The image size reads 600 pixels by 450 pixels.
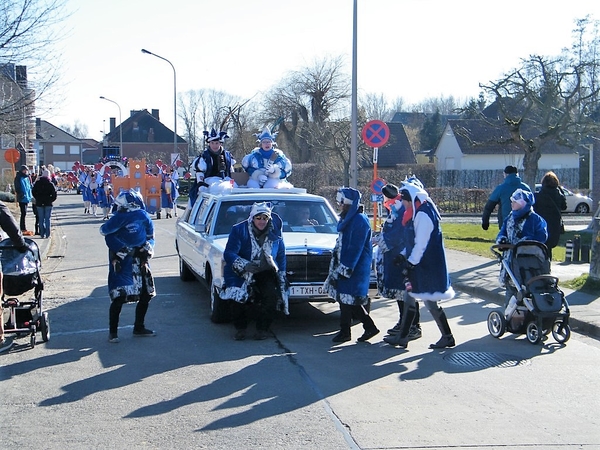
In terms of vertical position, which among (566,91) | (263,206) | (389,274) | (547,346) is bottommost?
(547,346)

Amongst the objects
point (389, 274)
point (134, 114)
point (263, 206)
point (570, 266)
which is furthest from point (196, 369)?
point (134, 114)

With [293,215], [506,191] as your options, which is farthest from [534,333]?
[506,191]

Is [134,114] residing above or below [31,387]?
above

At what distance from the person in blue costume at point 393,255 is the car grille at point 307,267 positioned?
682 mm

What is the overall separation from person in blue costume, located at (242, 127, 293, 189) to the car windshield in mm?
1652

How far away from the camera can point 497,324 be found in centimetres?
879

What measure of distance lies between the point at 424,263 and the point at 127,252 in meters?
3.26

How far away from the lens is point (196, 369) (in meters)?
7.25

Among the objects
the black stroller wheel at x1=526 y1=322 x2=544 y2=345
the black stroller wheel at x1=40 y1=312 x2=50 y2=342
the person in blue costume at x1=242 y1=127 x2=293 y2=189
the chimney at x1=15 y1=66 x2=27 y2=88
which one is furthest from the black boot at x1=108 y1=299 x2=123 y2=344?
the chimney at x1=15 y1=66 x2=27 y2=88

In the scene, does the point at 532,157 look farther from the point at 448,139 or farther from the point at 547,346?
the point at 448,139

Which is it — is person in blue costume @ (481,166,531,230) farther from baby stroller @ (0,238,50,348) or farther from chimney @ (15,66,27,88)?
chimney @ (15,66,27,88)

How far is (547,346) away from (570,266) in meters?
7.02

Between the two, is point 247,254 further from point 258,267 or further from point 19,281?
point 19,281

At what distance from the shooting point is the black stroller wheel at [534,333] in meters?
8.34
